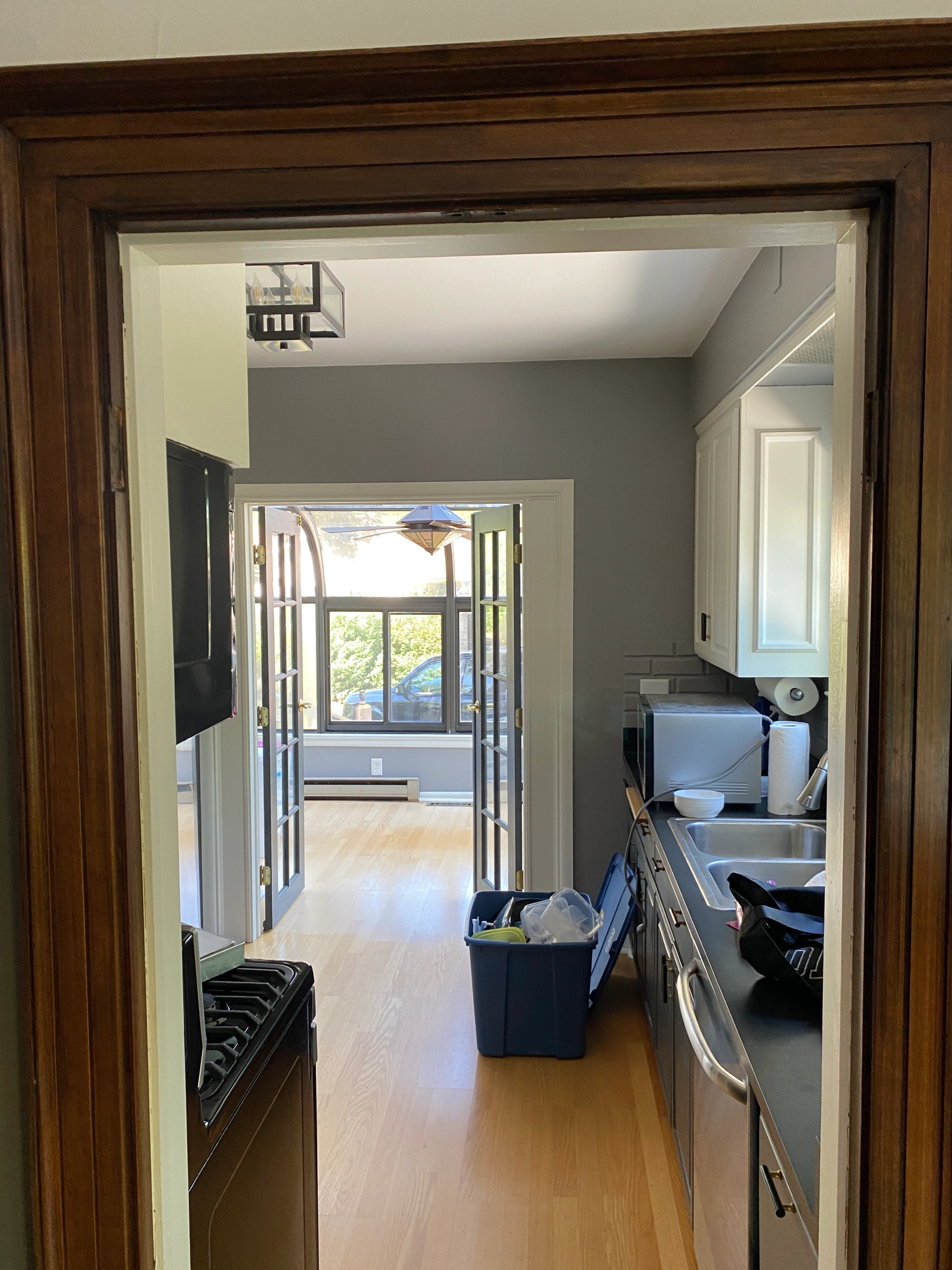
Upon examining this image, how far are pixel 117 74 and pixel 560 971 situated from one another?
9.51 feet

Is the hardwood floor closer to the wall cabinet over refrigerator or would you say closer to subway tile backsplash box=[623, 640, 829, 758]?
subway tile backsplash box=[623, 640, 829, 758]

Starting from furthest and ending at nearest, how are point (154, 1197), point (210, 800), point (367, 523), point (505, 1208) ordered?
point (367, 523) → point (210, 800) → point (505, 1208) → point (154, 1197)

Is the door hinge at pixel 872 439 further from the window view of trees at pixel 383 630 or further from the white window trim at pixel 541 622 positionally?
the window view of trees at pixel 383 630

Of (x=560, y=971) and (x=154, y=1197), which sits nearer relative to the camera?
(x=154, y=1197)

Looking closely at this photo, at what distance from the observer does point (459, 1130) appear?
8.90 feet

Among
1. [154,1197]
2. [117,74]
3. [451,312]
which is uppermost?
[451,312]

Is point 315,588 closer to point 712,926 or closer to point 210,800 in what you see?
point 210,800

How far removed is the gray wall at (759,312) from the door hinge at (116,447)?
1389 mm

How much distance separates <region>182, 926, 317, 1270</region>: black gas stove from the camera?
119 cm

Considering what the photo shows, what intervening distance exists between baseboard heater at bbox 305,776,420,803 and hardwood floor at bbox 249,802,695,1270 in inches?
105

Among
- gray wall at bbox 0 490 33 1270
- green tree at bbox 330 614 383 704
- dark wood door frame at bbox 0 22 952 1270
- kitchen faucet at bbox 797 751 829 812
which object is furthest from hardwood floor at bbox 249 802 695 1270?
green tree at bbox 330 614 383 704

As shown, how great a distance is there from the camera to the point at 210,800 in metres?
4.21

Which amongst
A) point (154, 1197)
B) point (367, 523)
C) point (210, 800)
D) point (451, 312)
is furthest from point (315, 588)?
point (154, 1197)

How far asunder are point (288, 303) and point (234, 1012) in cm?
154
